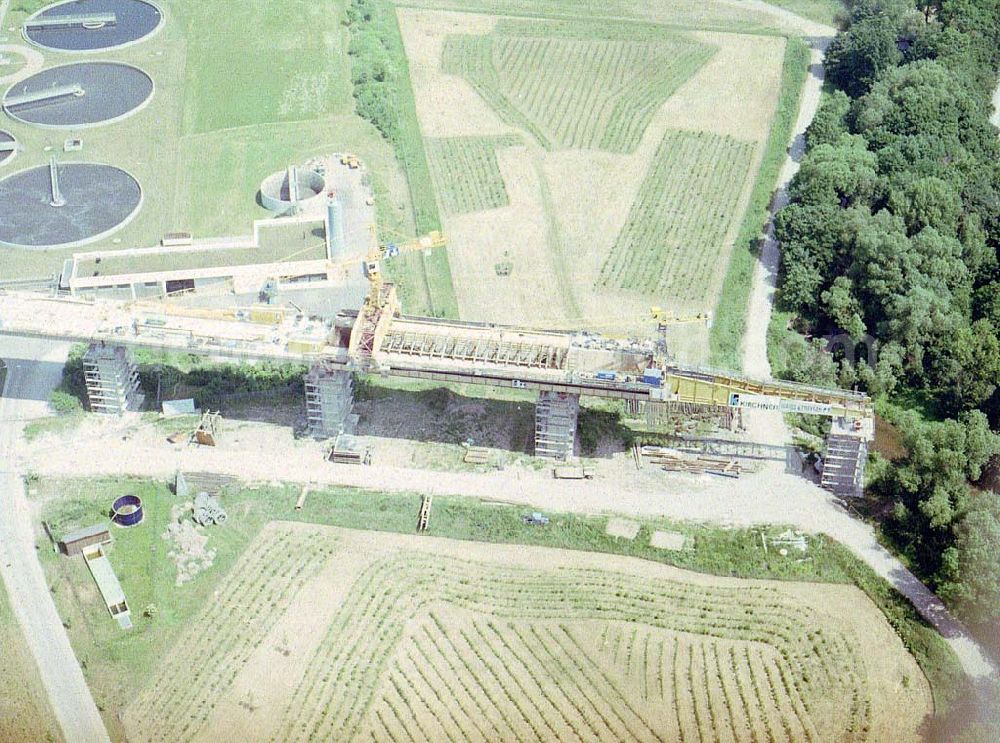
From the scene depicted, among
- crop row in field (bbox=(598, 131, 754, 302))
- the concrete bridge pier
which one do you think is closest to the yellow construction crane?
crop row in field (bbox=(598, 131, 754, 302))

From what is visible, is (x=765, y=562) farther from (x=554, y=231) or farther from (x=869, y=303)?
(x=554, y=231)

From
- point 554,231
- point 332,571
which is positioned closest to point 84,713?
point 332,571

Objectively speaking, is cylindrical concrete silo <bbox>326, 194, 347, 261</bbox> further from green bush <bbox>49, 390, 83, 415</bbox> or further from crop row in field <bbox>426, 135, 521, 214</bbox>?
green bush <bbox>49, 390, 83, 415</bbox>

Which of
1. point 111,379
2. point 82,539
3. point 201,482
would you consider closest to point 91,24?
point 111,379

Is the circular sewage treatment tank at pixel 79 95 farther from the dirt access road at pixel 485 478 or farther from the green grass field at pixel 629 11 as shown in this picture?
the dirt access road at pixel 485 478

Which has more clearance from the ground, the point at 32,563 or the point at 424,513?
the point at 424,513

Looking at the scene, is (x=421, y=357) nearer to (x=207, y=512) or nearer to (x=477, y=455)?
(x=477, y=455)
